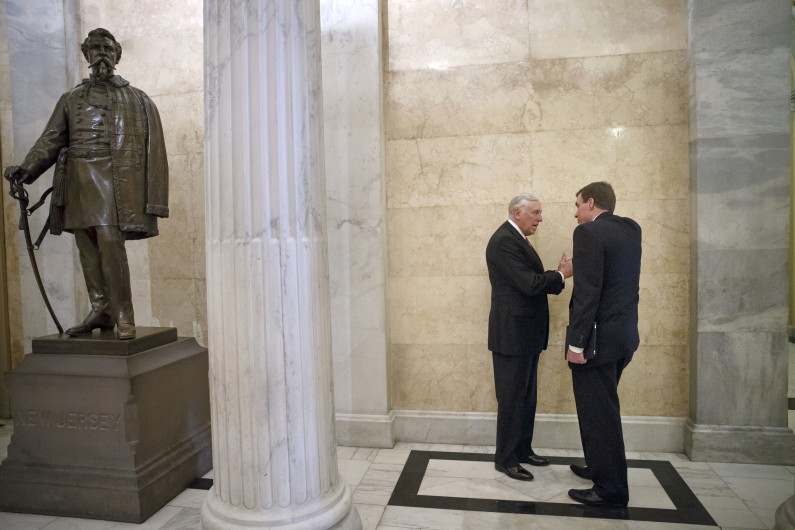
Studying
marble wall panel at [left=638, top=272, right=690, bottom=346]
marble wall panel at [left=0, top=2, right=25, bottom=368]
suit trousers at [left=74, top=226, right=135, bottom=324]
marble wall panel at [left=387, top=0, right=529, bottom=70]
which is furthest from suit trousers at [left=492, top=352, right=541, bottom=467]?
marble wall panel at [left=0, top=2, right=25, bottom=368]

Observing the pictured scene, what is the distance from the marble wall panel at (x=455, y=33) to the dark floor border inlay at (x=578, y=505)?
3195 mm

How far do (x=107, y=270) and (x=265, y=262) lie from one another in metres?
1.70

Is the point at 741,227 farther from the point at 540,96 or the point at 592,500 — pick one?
the point at 592,500

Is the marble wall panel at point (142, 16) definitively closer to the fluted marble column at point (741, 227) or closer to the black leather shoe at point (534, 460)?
the fluted marble column at point (741, 227)

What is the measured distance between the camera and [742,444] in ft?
12.4

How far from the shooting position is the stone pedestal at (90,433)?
3.15 meters

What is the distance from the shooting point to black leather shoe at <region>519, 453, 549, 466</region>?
12.5 ft

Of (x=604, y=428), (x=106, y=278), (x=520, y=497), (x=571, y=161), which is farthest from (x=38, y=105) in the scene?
(x=604, y=428)

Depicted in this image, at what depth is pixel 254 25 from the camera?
7.64 feet

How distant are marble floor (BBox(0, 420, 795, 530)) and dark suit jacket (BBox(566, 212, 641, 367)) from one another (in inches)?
36.7

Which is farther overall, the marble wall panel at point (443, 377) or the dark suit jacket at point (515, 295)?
the marble wall panel at point (443, 377)

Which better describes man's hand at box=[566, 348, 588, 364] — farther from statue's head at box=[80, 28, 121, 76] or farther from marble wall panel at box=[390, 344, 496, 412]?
statue's head at box=[80, 28, 121, 76]

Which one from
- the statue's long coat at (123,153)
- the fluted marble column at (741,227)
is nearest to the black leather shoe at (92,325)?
the statue's long coat at (123,153)

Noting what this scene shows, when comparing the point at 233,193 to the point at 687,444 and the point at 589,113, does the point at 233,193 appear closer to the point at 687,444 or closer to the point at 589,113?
the point at 589,113
